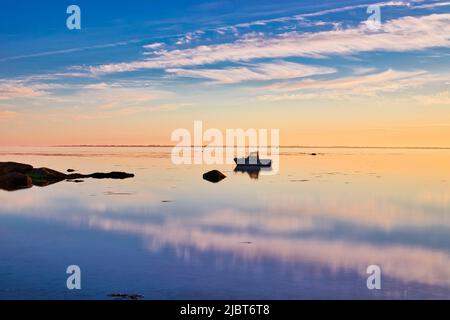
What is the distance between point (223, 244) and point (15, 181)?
35.2 m

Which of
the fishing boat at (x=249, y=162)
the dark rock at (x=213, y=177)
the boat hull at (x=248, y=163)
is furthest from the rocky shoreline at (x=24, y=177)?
the fishing boat at (x=249, y=162)

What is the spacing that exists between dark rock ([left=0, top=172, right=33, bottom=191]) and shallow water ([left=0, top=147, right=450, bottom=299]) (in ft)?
20.0

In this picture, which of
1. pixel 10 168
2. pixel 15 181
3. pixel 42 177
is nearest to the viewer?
pixel 15 181

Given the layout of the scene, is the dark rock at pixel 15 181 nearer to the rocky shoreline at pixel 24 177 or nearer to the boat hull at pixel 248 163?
the rocky shoreline at pixel 24 177

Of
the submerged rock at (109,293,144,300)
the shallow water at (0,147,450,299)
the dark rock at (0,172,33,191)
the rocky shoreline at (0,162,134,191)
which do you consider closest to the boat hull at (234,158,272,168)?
the rocky shoreline at (0,162,134,191)

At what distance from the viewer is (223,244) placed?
2256 centimetres

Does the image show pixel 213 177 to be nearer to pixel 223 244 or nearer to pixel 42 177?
pixel 42 177

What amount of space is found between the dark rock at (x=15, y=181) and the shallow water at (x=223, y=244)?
6.09m

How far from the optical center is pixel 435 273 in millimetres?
17719

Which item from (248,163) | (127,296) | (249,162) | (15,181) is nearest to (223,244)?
(127,296)

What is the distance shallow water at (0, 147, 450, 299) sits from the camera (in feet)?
51.2

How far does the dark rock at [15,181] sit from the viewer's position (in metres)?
49.6

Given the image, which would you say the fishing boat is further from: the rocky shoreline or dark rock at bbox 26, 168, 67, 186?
dark rock at bbox 26, 168, 67, 186
